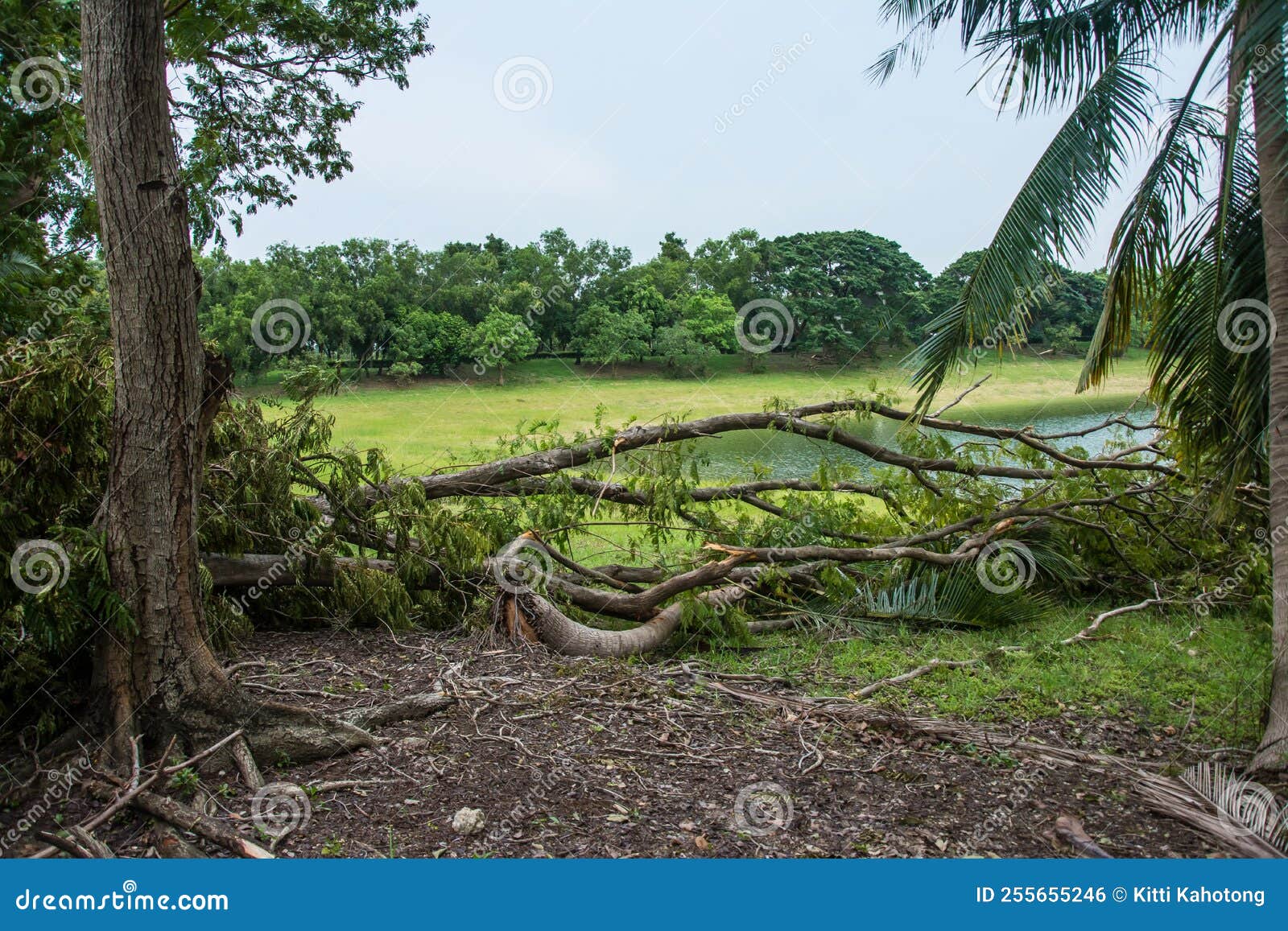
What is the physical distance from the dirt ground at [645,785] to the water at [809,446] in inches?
118

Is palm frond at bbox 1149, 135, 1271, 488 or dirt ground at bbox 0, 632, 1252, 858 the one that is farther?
palm frond at bbox 1149, 135, 1271, 488

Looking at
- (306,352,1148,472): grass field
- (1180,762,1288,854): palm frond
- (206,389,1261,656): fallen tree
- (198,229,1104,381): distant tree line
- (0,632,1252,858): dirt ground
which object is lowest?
(1180,762,1288,854): palm frond

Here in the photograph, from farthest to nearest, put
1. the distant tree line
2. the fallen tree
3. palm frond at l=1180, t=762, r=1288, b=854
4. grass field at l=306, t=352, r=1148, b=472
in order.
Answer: the distant tree line → grass field at l=306, t=352, r=1148, b=472 → the fallen tree → palm frond at l=1180, t=762, r=1288, b=854

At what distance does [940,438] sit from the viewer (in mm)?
7273

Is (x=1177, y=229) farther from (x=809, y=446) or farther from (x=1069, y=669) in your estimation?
(x=809, y=446)

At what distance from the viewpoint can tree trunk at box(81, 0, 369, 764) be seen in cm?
321

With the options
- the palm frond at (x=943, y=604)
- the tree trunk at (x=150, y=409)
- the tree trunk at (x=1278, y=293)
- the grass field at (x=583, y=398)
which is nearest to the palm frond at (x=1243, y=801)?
the tree trunk at (x=1278, y=293)

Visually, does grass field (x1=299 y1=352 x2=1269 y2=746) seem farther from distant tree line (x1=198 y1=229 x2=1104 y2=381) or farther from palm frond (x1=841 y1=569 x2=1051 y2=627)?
distant tree line (x1=198 y1=229 x2=1104 y2=381)

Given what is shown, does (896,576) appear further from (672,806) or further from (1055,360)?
(1055,360)

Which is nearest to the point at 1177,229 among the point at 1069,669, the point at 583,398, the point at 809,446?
the point at 1069,669

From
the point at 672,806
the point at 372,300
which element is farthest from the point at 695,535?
the point at 372,300

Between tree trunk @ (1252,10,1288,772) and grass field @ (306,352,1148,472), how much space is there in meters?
1.66

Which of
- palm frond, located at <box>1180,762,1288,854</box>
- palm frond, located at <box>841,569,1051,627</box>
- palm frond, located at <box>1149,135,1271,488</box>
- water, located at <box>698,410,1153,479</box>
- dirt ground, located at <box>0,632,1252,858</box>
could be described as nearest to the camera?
dirt ground, located at <box>0,632,1252,858</box>

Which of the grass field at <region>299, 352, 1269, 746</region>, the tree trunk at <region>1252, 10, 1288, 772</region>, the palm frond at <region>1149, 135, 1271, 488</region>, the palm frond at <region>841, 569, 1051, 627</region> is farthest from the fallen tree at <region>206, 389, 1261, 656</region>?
the tree trunk at <region>1252, 10, 1288, 772</region>
